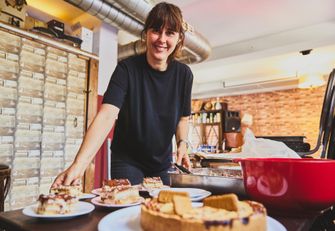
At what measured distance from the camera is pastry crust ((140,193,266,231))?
425mm

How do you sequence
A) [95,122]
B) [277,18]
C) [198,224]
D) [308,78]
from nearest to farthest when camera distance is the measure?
[198,224] → [95,122] → [277,18] → [308,78]

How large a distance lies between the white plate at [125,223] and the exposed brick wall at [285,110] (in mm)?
8529

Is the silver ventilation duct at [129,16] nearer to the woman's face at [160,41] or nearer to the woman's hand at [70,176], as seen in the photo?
the woman's face at [160,41]

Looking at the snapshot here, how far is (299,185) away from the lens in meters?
0.64

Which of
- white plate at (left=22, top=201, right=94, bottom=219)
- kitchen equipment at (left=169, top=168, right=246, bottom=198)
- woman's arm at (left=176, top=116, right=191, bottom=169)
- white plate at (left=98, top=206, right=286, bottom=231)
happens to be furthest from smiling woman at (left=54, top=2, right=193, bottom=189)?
white plate at (left=98, top=206, right=286, bottom=231)

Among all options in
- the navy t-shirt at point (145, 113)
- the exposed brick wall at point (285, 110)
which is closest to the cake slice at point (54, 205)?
the navy t-shirt at point (145, 113)

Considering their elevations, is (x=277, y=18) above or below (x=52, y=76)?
above

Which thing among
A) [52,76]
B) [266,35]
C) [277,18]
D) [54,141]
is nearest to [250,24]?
[277,18]

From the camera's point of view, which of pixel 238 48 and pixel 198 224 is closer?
pixel 198 224

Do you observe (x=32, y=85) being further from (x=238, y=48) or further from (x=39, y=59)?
(x=238, y=48)

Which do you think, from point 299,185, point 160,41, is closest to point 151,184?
point 299,185

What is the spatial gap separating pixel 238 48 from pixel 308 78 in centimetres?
246

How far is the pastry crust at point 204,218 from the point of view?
43 cm

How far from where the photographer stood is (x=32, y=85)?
309 centimetres
